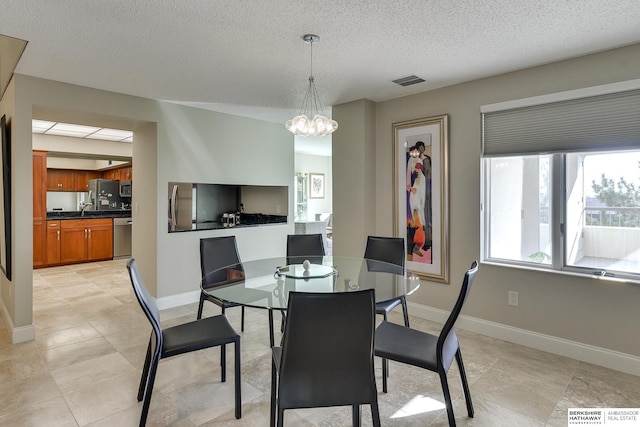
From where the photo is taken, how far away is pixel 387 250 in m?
3.38

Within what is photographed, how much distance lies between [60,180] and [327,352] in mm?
9401

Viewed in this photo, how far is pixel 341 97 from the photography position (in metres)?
3.97

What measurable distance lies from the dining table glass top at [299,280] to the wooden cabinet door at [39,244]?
5016 millimetres

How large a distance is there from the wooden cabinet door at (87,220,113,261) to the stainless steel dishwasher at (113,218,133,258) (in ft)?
0.25

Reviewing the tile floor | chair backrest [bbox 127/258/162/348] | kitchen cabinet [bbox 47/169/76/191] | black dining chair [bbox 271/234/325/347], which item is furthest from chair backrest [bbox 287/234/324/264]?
kitchen cabinet [bbox 47/169/76/191]

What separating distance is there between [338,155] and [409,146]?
848mm

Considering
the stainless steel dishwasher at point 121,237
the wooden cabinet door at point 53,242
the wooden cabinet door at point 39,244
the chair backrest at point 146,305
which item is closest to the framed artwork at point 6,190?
the chair backrest at point 146,305

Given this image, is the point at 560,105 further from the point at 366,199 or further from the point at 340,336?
the point at 340,336

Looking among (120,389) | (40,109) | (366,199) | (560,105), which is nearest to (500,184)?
(560,105)

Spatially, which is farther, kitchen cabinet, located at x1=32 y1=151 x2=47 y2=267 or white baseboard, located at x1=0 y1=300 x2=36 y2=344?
kitchen cabinet, located at x1=32 y1=151 x2=47 y2=267

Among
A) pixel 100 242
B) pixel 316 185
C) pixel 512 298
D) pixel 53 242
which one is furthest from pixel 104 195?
pixel 512 298

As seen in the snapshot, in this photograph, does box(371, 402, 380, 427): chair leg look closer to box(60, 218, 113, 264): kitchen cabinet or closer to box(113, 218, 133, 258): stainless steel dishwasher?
box(60, 218, 113, 264): kitchen cabinet

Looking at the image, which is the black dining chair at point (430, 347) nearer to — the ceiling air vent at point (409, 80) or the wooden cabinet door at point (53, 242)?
the ceiling air vent at point (409, 80)

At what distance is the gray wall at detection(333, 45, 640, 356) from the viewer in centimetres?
270
